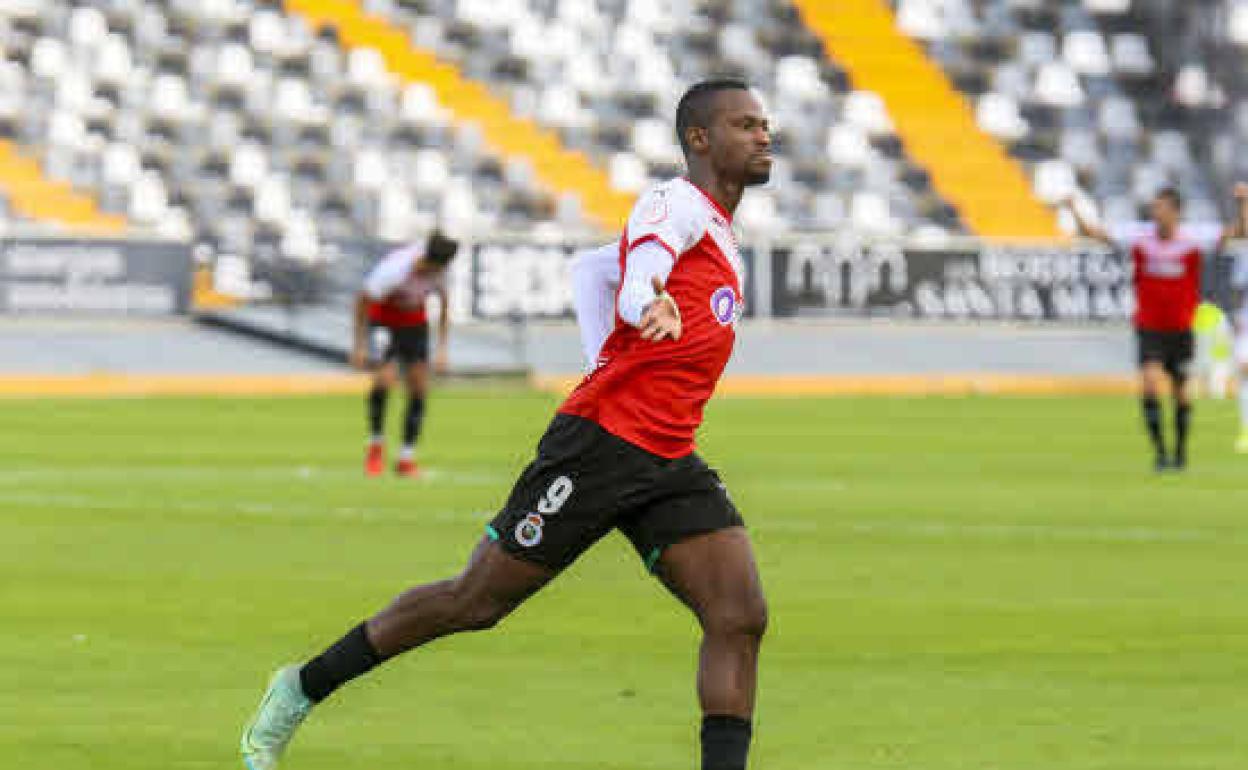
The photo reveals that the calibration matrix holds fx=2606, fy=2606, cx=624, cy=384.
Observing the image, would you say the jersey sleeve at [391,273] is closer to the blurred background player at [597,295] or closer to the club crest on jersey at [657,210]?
the blurred background player at [597,295]

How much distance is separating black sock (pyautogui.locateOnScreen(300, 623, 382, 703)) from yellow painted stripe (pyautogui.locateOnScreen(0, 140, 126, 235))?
33.5m

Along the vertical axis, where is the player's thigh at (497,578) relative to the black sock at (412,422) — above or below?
above

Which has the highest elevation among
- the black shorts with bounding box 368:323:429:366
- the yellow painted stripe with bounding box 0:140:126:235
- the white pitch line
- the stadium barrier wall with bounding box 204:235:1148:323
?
the black shorts with bounding box 368:323:429:366

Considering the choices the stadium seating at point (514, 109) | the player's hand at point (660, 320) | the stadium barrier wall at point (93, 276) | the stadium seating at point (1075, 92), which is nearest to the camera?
the player's hand at point (660, 320)

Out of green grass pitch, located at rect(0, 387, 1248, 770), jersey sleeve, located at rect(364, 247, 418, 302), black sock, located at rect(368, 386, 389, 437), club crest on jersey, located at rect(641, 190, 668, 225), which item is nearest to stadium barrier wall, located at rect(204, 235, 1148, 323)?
green grass pitch, located at rect(0, 387, 1248, 770)

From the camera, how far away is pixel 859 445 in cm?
2544

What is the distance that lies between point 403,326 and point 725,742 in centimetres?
1540

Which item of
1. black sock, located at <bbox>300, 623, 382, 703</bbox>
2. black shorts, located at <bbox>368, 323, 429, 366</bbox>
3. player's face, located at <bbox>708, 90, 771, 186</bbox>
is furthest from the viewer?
black shorts, located at <bbox>368, 323, 429, 366</bbox>

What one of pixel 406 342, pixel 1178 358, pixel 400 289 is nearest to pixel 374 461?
pixel 406 342

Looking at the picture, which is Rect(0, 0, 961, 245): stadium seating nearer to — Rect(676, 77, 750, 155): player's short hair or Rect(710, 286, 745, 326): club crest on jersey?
Rect(676, 77, 750, 155): player's short hair

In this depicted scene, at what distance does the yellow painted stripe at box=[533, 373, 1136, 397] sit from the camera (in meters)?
39.7

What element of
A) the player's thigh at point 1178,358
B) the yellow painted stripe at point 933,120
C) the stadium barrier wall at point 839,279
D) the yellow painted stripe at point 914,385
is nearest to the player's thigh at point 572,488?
the player's thigh at point 1178,358

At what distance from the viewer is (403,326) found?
21672mm

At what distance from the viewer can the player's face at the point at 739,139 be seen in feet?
21.8
